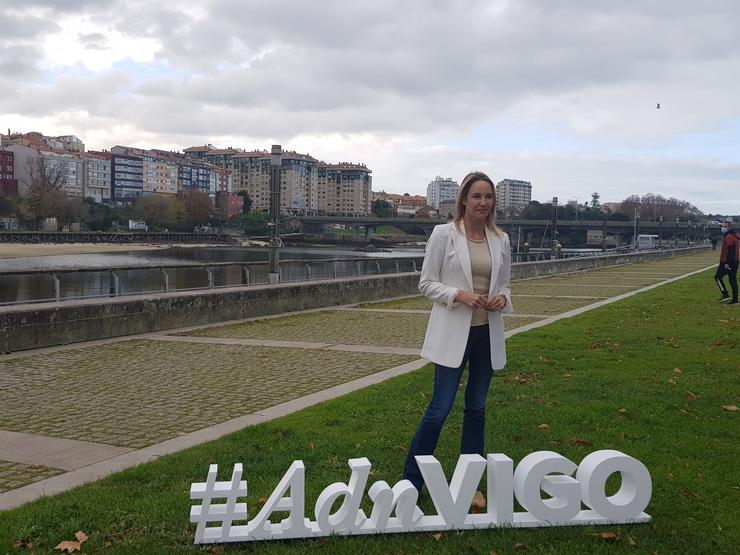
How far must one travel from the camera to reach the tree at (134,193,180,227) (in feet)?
449

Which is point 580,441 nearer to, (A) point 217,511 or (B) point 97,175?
(A) point 217,511

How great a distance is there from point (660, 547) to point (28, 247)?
301 ft

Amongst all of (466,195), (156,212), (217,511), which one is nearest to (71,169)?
(156,212)

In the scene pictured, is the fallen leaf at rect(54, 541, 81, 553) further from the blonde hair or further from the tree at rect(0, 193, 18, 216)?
the tree at rect(0, 193, 18, 216)

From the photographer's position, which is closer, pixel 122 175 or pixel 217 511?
pixel 217 511

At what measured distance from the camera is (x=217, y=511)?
4.04 meters

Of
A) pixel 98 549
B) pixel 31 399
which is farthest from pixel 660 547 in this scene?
pixel 31 399

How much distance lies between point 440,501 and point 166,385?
212 inches

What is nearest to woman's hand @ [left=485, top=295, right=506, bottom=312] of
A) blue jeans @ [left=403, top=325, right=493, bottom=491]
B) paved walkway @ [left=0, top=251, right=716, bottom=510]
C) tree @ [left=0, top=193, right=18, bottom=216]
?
blue jeans @ [left=403, top=325, right=493, bottom=491]

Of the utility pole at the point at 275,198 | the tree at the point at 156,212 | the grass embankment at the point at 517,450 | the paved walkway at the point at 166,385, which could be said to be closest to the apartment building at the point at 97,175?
the tree at the point at 156,212

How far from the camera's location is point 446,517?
4.26 metres

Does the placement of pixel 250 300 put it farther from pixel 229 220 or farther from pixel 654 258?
pixel 229 220

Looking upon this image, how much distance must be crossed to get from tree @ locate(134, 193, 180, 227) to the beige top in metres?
138

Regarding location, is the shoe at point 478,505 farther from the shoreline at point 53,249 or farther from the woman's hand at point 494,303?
the shoreline at point 53,249
